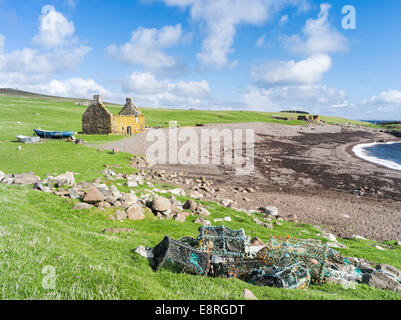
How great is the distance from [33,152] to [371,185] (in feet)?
148

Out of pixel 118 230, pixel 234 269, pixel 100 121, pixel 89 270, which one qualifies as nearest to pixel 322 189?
pixel 234 269

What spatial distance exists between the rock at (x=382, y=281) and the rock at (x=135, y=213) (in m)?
10.9

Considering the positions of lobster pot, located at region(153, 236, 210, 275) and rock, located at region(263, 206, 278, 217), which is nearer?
lobster pot, located at region(153, 236, 210, 275)

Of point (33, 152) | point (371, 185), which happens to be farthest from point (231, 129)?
point (33, 152)

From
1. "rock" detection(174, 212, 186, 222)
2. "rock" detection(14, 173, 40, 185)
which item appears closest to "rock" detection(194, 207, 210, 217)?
"rock" detection(174, 212, 186, 222)

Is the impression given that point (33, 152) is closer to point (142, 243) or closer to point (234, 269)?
point (142, 243)

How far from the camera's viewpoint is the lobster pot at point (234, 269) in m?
8.18

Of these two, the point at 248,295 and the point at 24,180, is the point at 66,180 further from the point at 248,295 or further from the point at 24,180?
the point at 248,295

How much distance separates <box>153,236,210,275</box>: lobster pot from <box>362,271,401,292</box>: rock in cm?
638

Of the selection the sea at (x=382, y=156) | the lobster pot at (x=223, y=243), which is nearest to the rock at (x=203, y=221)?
the lobster pot at (x=223, y=243)

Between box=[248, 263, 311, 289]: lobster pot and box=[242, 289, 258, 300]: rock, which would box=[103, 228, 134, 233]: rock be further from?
box=[242, 289, 258, 300]: rock

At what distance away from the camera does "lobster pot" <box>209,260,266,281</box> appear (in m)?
8.18

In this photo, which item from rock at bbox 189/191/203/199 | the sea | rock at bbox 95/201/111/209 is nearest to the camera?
rock at bbox 95/201/111/209

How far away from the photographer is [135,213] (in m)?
13.5
